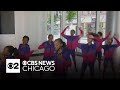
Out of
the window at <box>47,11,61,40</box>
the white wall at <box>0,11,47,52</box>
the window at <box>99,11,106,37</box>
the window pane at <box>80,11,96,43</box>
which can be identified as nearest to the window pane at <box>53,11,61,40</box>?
the window at <box>47,11,61,40</box>

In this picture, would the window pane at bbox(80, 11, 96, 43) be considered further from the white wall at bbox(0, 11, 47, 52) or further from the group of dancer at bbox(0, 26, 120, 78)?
the white wall at bbox(0, 11, 47, 52)

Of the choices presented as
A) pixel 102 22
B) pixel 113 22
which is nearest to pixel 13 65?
pixel 102 22

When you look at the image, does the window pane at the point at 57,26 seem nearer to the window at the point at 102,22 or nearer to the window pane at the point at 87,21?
the window pane at the point at 87,21

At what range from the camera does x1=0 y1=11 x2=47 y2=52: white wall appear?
8.11ft

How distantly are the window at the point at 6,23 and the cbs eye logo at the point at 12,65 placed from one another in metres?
0.35

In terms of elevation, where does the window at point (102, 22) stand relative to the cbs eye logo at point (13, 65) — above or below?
above

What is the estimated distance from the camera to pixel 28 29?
248cm

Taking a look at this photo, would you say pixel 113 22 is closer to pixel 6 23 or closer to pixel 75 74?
pixel 75 74

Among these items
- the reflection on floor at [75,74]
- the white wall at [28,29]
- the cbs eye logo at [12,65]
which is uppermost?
the white wall at [28,29]

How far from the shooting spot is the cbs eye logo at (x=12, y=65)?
8.23 ft

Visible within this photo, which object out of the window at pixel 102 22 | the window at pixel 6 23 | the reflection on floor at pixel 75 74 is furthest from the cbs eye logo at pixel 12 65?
the window at pixel 102 22

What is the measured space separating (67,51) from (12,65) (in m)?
0.69
